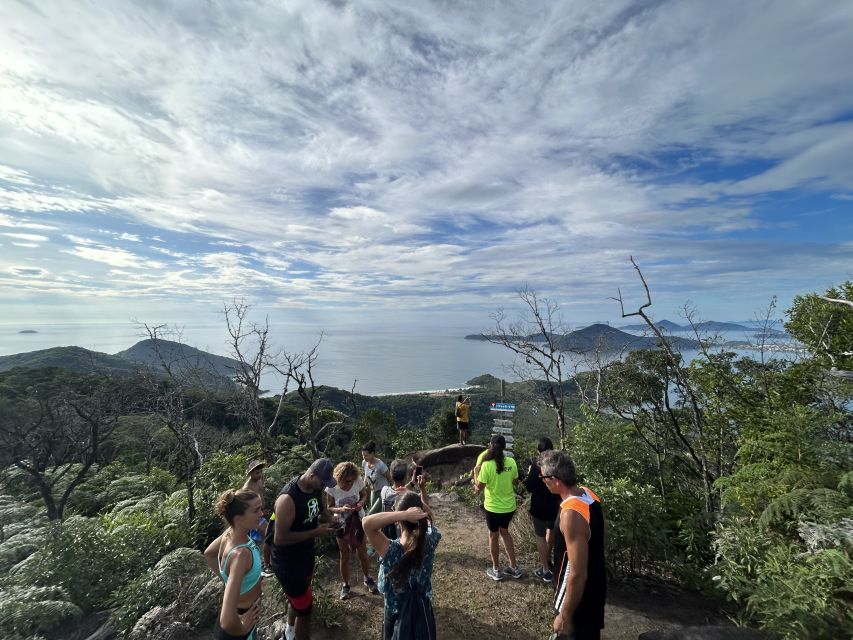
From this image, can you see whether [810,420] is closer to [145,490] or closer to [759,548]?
[759,548]

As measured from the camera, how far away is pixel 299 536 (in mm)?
3236

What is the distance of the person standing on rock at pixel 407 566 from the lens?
2.36 meters

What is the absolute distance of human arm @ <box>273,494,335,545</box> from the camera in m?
3.22

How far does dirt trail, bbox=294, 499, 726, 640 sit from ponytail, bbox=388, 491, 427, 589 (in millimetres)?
2220

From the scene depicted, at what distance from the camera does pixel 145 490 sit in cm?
1022

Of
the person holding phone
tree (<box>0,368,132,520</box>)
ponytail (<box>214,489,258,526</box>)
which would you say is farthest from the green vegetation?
tree (<box>0,368,132,520</box>)

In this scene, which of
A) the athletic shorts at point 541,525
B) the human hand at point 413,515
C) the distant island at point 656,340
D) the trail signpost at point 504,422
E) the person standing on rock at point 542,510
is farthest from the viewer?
the trail signpost at point 504,422

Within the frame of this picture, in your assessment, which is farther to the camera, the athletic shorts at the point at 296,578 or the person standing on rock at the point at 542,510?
the person standing on rock at the point at 542,510

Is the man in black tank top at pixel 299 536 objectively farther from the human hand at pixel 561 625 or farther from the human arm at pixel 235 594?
the human hand at pixel 561 625

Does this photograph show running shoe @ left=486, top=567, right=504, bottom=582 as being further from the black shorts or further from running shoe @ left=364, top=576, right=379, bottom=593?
running shoe @ left=364, top=576, right=379, bottom=593

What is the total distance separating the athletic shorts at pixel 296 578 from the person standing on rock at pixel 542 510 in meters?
2.55

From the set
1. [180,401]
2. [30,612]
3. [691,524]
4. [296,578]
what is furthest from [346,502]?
[180,401]

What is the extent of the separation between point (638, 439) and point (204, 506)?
731 cm

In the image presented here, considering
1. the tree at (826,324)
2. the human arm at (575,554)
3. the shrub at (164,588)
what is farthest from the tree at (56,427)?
the tree at (826,324)
